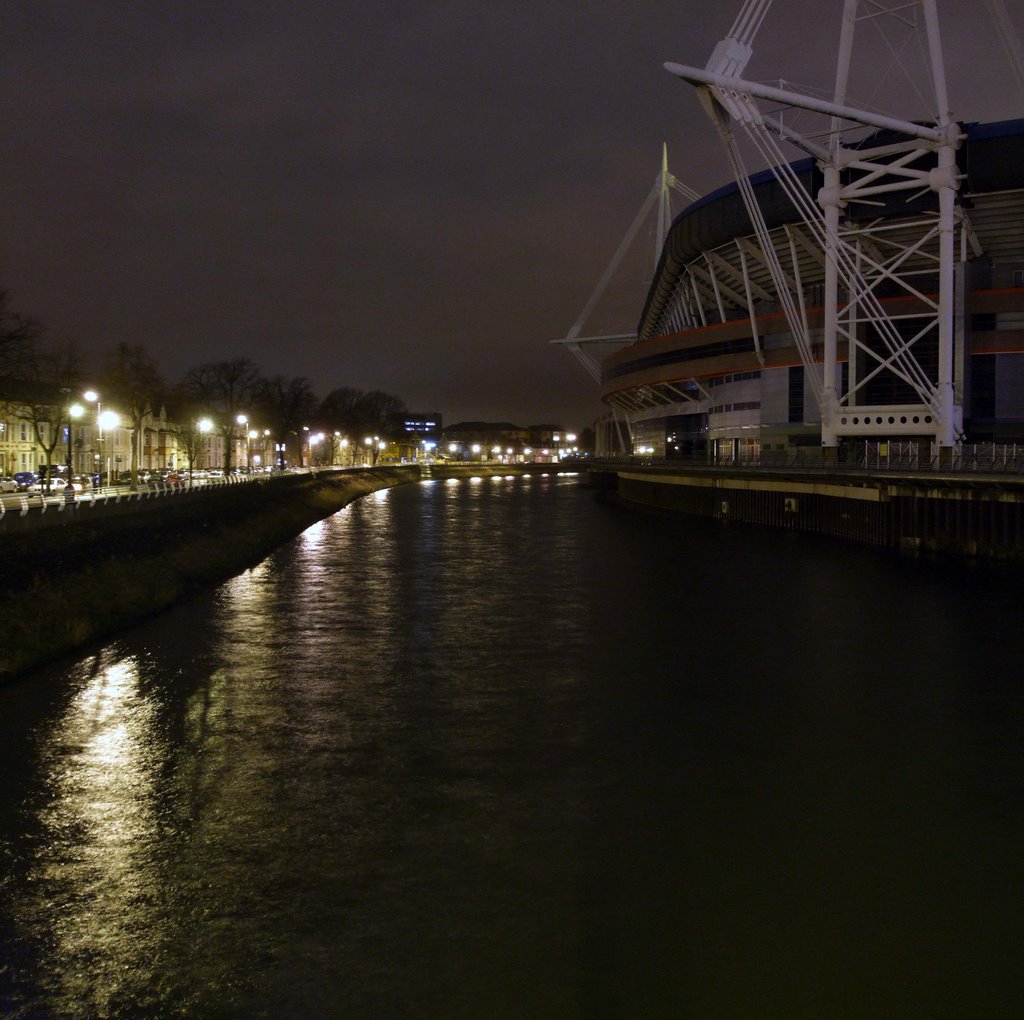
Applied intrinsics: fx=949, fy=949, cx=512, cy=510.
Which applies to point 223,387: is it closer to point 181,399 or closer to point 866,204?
point 181,399

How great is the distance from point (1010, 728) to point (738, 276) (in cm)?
5578

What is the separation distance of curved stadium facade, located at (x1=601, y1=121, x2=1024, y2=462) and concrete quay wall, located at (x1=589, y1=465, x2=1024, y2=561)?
2.58m

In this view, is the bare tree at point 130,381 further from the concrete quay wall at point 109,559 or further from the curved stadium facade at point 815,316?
the curved stadium facade at point 815,316

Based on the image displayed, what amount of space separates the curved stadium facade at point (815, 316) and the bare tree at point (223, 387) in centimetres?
3565

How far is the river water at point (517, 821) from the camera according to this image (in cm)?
712

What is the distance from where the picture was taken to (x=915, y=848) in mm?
9539

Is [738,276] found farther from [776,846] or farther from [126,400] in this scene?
[776,846]

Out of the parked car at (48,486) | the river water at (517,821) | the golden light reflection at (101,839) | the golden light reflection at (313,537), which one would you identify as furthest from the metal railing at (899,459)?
the parked car at (48,486)

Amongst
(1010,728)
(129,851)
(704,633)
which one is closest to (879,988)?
(129,851)

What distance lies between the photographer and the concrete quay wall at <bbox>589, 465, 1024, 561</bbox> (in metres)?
32.6

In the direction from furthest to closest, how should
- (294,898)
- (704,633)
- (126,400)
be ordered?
(126,400), (704,633), (294,898)

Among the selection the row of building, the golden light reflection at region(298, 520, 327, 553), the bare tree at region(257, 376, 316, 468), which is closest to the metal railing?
the golden light reflection at region(298, 520, 327, 553)

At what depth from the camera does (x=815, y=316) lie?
181ft

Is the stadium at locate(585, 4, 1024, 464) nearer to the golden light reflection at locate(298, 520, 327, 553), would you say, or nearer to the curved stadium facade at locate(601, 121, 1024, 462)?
the curved stadium facade at locate(601, 121, 1024, 462)
